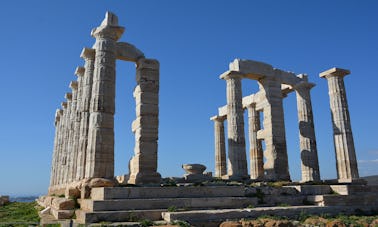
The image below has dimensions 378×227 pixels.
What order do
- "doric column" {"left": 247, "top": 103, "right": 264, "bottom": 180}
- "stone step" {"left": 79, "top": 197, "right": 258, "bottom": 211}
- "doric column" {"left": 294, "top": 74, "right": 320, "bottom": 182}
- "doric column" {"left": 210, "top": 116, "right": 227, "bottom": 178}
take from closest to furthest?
1. "stone step" {"left": 79, "top": 197, "right": 258, "bottom": 211}
2. "doric column" {"left": 294, "top": 74, "right": 320, "bottom": 182}
3. "doric column" {"left": 247, "top": 103, "right": 264, "bottom": 180}
4. "doric column" {"left": 210, "top": 116, "right": 227, "bottom": 178}

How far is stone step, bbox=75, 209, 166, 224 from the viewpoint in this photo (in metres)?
11.8

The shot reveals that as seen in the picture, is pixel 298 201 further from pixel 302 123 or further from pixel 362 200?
pixel 302 123

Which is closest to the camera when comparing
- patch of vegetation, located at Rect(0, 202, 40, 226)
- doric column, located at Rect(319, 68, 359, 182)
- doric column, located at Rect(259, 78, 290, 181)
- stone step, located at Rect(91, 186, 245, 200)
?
patch of vegetation, located at Rect(0, 202, 40, 226)

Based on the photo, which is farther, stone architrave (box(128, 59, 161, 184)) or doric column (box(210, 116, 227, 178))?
doric column (box(210, 116, 227, 178))

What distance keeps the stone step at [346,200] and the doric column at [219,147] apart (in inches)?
700

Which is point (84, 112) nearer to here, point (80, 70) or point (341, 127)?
point (80, 70)

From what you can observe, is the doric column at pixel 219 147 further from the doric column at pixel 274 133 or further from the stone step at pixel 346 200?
the stone step at pixel 346 200

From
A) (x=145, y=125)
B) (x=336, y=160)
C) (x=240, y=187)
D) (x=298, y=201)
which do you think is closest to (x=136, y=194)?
(x=240, y=187)

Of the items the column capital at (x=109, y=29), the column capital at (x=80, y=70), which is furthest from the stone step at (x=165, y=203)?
the column capital at (x=80, y=70)

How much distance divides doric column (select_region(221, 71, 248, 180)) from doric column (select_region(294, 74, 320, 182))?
17.5 ft

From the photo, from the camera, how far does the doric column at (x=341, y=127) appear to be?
2444 centimetres

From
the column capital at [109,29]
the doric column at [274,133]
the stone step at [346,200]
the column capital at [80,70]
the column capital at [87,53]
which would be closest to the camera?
the stone step at [346,200]

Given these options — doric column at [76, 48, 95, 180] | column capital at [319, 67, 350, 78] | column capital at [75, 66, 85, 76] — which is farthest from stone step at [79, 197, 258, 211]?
column capital at [319, 67, 350, 78]

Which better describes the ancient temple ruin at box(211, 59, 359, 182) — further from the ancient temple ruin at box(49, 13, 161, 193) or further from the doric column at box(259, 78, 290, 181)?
the ancient temple ruin at box(49, 13, 161, 193)
